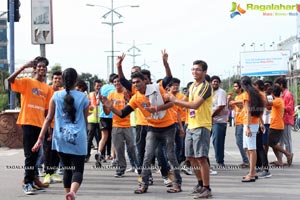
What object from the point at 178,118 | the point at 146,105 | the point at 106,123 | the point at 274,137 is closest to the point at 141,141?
the point at 146,105

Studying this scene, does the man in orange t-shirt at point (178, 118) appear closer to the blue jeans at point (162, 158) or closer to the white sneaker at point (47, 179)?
the blue jeans at point (162, 158)

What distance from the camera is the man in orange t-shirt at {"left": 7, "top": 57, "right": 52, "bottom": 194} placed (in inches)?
327

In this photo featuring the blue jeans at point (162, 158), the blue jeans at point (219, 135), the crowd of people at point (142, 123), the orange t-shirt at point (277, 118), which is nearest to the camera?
the crowd of people at point (142, 123)

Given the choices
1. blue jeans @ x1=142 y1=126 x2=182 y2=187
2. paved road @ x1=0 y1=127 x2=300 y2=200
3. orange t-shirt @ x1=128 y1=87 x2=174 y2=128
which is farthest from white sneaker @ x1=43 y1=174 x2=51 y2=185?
orange t-shirt @ x1=128 y1=87 x2=174 y2=128

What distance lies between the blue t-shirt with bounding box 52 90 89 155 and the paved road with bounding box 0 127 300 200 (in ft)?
4.92

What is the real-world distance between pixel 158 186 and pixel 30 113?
2.41m

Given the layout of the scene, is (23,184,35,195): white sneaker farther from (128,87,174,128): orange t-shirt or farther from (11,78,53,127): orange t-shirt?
(128,87,174,128): orange t-shirt

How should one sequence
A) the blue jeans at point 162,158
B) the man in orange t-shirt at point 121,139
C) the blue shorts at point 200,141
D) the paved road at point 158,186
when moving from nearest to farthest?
the blue shorts at point 200,141 < the paved road at point 158,186 < the blue jeans at point 162,158 < the man in orange t-shirt at point 121,139

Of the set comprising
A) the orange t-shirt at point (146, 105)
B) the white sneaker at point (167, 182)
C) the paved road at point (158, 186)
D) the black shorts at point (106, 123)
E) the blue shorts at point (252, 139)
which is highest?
the orange t-shirt at point (146, 105)

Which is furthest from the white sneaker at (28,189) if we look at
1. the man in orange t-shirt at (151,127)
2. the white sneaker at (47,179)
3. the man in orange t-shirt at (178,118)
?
the man in orange t-shirt at (178,118)

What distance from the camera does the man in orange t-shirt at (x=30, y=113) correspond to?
830cm

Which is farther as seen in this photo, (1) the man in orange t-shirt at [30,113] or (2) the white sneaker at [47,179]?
(2) the white sneaker at [47,179]

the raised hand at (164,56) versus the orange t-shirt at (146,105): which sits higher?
the raised hand at (164,56)

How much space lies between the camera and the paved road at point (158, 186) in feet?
26.7
